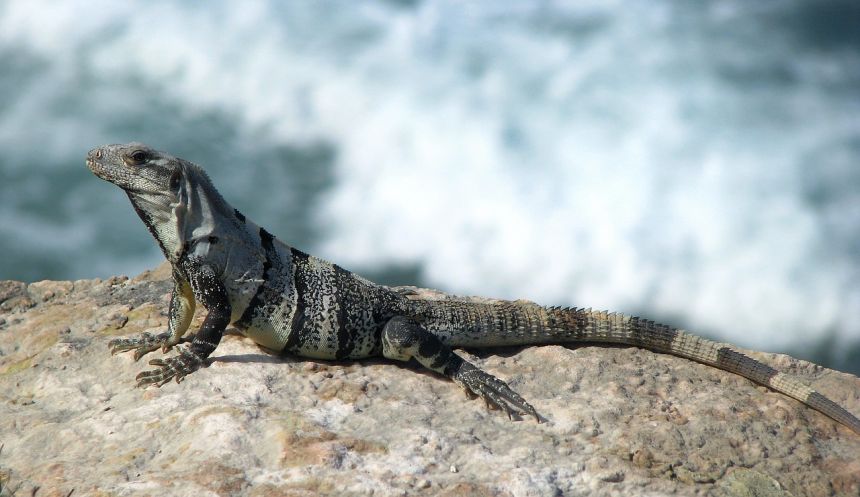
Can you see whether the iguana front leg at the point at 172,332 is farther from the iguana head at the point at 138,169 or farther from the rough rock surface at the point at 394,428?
the iguana head at the point at 138,169

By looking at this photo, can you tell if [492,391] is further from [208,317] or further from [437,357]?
[208,317]

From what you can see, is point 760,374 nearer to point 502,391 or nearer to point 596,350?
point 596,350

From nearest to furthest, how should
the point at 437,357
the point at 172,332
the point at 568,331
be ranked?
the point at 437,357 < the point at 172,332 < the point at 568,331

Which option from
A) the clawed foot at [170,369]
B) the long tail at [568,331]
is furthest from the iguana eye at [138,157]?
the long tail at [568,331]

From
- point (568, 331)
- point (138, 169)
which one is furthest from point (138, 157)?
point (568, 331)

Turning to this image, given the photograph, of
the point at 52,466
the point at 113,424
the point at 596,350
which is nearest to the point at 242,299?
the point at 113,424

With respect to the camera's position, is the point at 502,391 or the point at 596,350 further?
the point at 596,350
